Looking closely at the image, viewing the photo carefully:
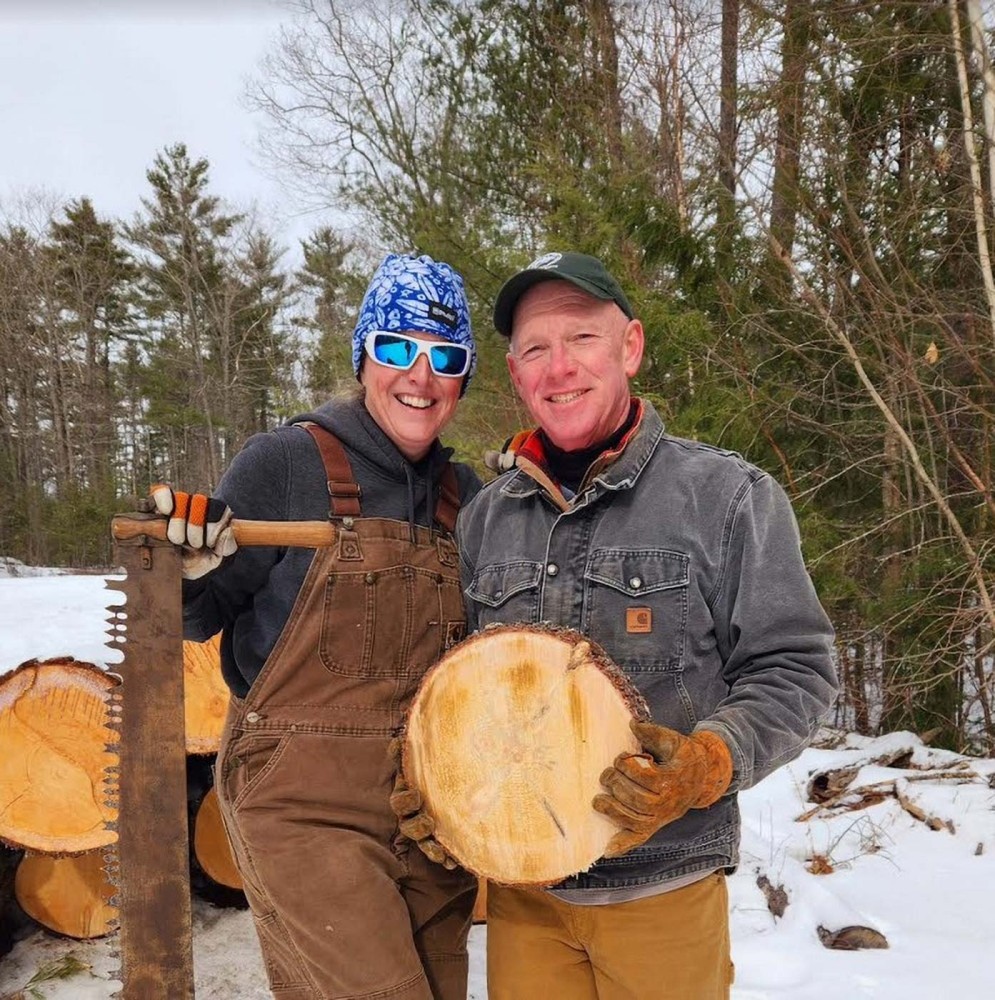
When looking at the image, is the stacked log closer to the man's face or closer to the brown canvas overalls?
the brown canvas overalls

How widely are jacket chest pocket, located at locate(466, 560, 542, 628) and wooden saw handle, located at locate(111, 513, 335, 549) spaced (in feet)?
1.23

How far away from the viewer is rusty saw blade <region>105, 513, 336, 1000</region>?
1510mm

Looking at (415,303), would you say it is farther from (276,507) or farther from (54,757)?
(54,757)

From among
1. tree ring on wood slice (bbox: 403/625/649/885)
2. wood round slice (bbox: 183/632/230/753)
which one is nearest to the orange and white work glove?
tree ring on wood slice (bbox: 403/625/649/885)

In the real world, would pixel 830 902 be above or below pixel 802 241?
below

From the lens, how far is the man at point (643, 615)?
4.21 feet

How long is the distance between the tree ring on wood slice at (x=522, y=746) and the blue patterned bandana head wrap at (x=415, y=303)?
2.97 ft

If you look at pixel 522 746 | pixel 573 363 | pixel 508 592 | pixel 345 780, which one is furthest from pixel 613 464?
pixel 345 780

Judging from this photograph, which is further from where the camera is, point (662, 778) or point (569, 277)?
point (569, 277)

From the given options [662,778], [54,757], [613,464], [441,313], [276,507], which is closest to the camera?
[662,778]

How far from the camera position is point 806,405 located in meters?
6.17

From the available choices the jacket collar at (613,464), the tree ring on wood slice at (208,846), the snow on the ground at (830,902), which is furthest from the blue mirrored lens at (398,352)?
the tree ring on wood slice at (208,846)

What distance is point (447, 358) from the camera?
1925mm

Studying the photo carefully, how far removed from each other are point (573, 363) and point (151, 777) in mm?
1270
